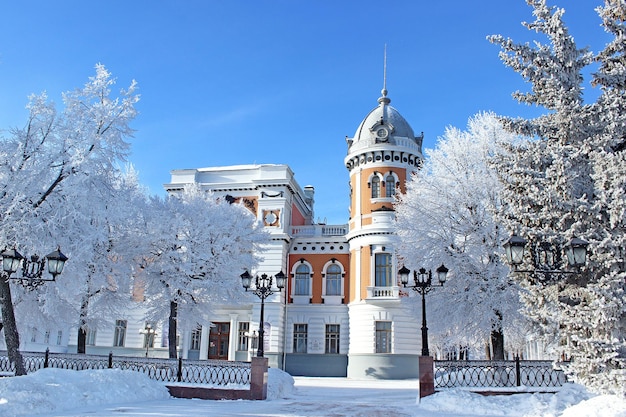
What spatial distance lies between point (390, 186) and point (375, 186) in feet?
2.83

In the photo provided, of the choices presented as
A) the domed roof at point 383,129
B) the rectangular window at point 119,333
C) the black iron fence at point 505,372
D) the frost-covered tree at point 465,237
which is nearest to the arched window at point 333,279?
the domed roof at point 383,129

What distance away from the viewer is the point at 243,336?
32344mm

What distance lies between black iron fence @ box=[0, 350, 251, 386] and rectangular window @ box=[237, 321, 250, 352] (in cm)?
1417

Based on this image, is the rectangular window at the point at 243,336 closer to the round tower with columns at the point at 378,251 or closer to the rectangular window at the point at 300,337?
the rectangular window at the point at 300,337

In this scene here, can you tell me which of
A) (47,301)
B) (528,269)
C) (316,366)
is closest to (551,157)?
(528,269)

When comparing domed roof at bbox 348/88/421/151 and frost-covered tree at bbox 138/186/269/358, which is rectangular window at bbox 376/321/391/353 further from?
domed roof at bbox 348/88/421/151

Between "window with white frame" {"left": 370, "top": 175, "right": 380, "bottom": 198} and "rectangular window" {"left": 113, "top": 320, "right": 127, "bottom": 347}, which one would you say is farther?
"rectangular window" {"left": 113, "top": 320, "right": 127, "bottom": 347}

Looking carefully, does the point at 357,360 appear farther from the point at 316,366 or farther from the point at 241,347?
the point at 241,347

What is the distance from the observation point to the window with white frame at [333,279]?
3316cm

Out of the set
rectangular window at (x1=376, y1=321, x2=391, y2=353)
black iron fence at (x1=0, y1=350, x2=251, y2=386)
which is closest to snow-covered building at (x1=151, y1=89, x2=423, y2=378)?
rectangular window at (x1=376, y1=321, x2=391, y2=353)

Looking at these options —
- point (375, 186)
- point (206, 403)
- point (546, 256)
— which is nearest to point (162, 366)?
point (206, 403)

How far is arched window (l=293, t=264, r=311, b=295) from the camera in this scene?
110 feet

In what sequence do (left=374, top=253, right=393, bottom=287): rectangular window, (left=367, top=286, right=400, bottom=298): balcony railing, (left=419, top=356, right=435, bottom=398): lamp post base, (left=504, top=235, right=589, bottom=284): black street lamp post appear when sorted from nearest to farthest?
(left=504, top=235, right=589, bottom=284): black street lamp post → (left=419, top=356, right=435, bottom=398): lamp post base → (left=367, top=286, right=400, bottom=298): balcony railing → (left=374, top=253, right=393, bottom=287): rectangular window

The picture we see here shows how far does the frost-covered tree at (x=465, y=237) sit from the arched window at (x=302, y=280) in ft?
38.1
